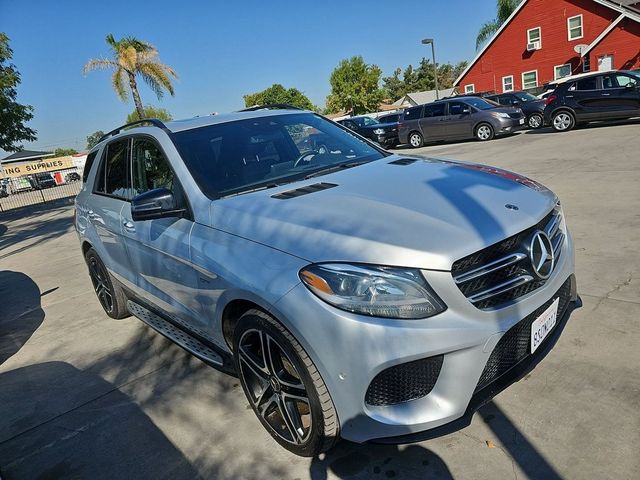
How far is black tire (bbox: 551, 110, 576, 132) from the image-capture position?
Answer: 49.5 ft

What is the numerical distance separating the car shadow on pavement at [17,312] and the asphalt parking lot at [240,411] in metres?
0.03

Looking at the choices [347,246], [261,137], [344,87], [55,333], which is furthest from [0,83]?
[344,87]

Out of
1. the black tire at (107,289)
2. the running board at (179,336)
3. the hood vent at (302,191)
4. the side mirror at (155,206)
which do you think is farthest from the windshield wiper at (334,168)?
the black tire at (107,289)

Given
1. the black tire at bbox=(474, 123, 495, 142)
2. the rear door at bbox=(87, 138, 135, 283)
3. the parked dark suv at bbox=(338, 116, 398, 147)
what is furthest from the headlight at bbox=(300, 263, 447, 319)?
the parked dark suv at bbox=(338, 116, 398, 147)

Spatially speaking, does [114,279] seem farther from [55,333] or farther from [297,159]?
[297,159]

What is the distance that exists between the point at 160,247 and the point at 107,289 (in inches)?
74.8

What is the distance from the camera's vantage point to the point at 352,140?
3.89 metres

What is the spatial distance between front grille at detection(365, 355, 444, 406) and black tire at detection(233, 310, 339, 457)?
0.24m

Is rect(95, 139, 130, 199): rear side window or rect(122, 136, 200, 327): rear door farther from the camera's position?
rect(95, 139, 130, 199): rear side window

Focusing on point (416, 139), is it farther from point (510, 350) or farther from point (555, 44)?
point (555, 44)

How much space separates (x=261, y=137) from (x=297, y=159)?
0.32 m

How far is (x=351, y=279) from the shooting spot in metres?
2.01

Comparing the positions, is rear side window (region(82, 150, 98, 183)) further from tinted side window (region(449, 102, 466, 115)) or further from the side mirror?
tinted side window (region(449, 102, 466, 115))

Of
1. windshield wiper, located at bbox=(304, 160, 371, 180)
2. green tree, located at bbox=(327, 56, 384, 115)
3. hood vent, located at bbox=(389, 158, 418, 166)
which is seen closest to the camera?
windshield wiper, located at bbox=(304, 160, 371, 180)
